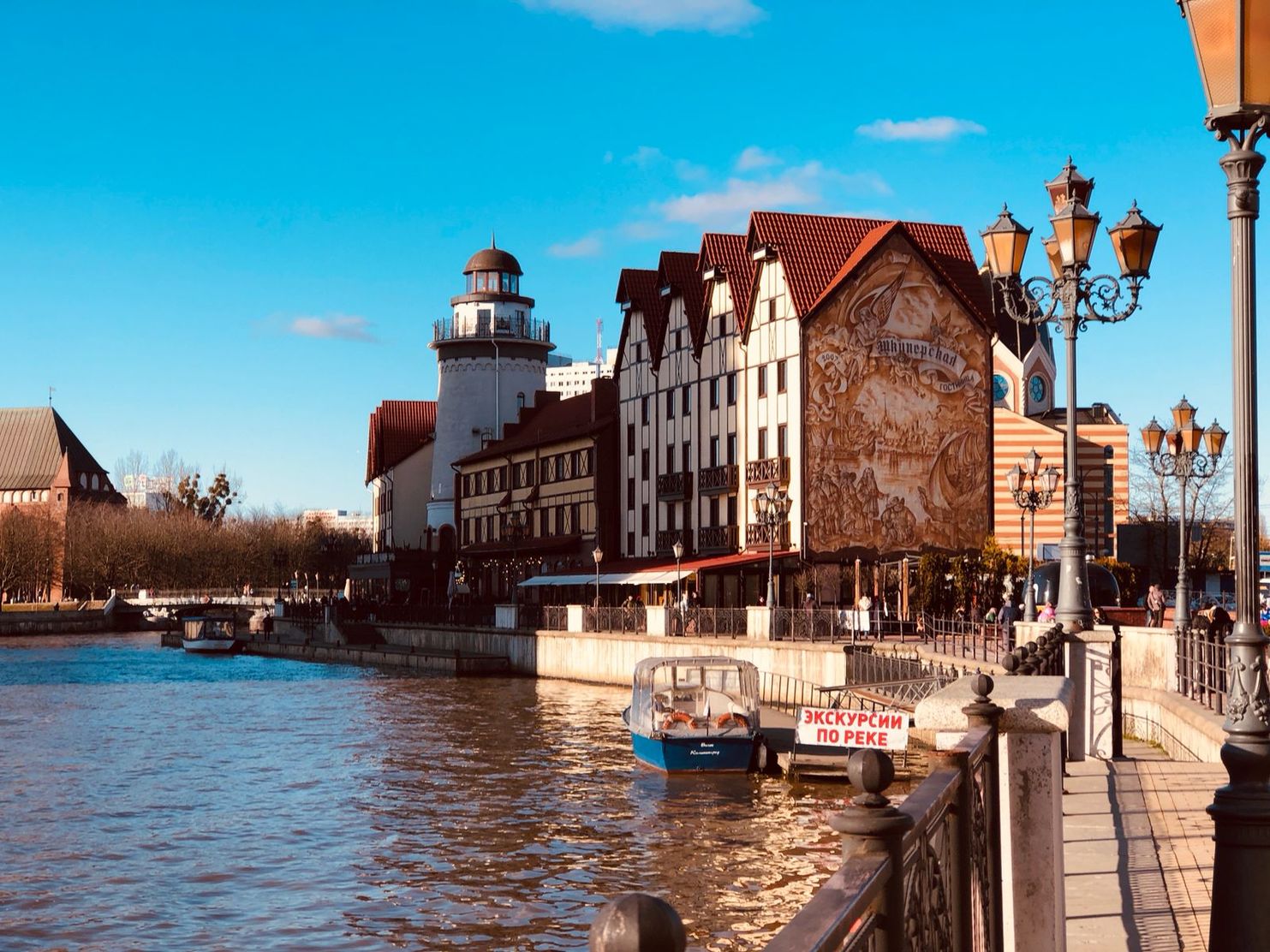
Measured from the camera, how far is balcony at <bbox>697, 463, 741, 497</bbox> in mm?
63875

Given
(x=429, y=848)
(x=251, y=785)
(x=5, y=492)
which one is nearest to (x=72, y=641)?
(x=5, y=492)

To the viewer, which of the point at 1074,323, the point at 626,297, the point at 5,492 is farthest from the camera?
the point at 5,492

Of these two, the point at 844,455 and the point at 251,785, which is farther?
the point at 844,455

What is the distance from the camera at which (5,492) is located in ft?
560

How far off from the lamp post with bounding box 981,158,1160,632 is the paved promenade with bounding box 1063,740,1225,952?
8.64 feet

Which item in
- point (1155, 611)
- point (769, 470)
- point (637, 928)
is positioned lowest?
point (637, 928)

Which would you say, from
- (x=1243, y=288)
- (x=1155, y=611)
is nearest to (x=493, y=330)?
(x=1155, y=611)

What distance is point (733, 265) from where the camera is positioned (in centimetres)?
6569

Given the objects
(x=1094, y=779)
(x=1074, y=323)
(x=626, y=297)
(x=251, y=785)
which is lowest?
(x=251, y=785)

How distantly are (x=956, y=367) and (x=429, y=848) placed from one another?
1552 inches

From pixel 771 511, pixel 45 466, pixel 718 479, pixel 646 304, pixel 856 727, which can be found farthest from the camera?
pixel 45 466

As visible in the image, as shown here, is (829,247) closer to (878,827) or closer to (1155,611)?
(1155,611)

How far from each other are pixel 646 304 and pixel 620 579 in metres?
14.8

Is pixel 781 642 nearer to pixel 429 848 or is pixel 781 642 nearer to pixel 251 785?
pixel 251 785
